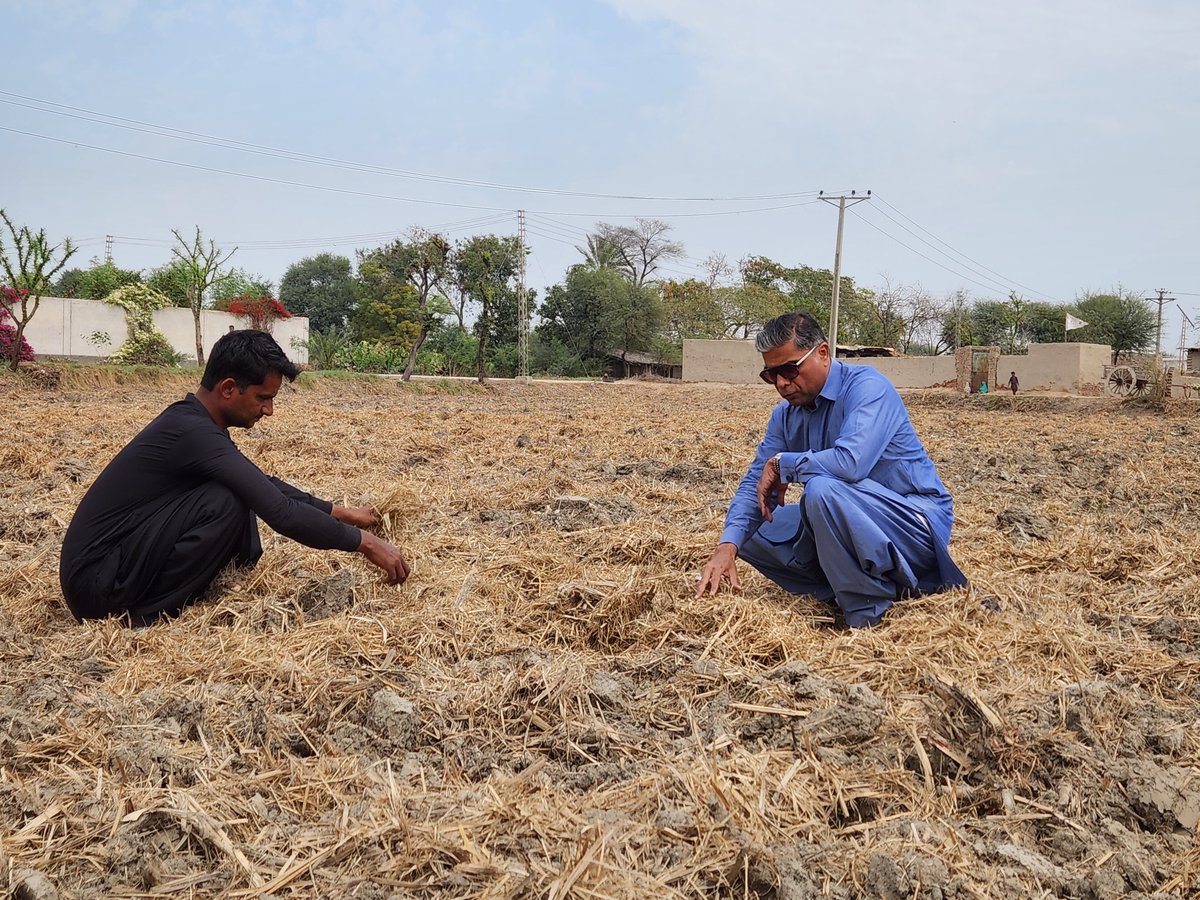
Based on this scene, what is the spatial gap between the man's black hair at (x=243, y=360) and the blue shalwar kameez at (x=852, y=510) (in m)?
1.85

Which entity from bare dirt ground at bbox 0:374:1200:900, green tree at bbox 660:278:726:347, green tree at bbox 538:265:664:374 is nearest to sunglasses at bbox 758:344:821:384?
bare dirt ground at bbox 0:374:1200:900

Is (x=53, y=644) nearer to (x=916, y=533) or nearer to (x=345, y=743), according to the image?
(x=345, y=743)

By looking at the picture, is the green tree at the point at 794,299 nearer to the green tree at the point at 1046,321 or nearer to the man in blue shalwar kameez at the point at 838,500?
the green tree at the point at 1046,321

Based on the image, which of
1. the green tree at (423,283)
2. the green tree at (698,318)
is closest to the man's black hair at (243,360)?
the green tree at (423,283)

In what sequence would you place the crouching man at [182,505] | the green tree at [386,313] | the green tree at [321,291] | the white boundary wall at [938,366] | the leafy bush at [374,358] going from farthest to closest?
the green tree at [321,291], the leafy bush at [374,358], the white boundary wall at [938,366], the green tree at [386,313], the crouching man at [182,505]

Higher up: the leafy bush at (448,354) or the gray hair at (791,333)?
the leafy bush at (448,354)

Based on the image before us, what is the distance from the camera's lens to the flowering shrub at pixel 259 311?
106ft

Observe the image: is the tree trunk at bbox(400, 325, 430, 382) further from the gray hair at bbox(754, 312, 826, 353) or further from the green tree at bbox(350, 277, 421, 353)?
the gray hair at bbox(754, 312, 826, 353)

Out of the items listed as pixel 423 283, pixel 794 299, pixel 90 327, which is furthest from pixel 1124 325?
pixel 90 327

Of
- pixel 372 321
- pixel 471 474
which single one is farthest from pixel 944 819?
pixel 372 321

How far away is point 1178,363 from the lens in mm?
44094

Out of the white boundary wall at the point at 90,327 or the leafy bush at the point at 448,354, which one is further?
the leafy bush at the point at 448,354

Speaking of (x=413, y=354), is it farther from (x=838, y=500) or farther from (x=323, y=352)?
(x=838, y=500)

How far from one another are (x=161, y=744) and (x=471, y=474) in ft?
17.1
